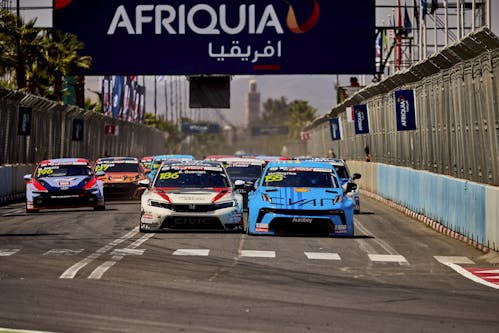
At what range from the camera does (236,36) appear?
144 ft

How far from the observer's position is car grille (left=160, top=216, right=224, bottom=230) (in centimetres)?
2127

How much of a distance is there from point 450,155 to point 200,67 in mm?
18899

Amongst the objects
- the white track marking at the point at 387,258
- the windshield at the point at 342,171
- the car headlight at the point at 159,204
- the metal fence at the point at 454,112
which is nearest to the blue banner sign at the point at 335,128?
the metal fence at the point at 454,112

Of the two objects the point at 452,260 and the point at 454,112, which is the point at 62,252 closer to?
the point at 452,260

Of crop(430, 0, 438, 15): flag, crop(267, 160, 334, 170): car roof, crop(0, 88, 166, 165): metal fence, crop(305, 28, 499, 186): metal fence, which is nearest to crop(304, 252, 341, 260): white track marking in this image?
crop(305, 28, 499, 186): metal fence

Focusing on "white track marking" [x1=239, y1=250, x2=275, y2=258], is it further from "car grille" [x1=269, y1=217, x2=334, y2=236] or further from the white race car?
the white race car

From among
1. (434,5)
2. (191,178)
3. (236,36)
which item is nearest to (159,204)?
(191,178)

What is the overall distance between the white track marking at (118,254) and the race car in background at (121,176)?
49.6 ft

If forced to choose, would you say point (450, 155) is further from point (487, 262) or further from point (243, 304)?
point (243, 304)

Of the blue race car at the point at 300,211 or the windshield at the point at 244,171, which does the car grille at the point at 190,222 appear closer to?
the blue race car at the point at 300,211

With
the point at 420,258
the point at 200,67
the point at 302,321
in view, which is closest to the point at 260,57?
the point at 200,67

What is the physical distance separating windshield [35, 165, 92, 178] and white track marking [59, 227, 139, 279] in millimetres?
8325

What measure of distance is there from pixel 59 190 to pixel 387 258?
13.5 m

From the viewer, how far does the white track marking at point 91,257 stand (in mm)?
14320
